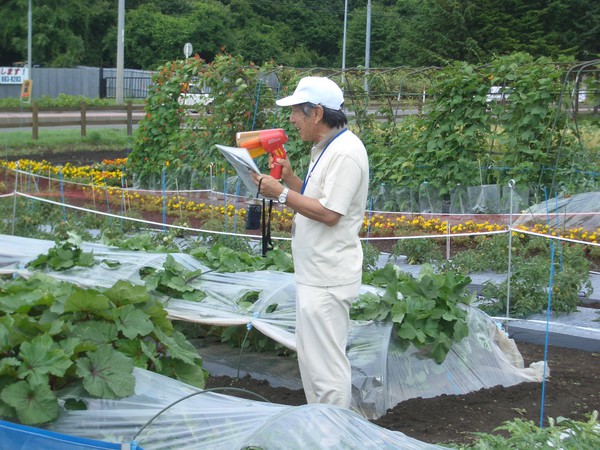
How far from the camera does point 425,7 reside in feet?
119

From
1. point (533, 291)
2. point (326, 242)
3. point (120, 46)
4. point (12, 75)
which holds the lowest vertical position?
point (533, 291)

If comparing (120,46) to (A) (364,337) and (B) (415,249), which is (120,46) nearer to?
(B) (415,249)

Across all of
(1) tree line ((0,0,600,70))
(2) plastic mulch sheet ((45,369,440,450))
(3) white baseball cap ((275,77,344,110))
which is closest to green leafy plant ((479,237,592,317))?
(3) white baseball cap ((275,77,344,110))

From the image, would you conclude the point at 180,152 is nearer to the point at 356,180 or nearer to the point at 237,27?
the point at 356,180

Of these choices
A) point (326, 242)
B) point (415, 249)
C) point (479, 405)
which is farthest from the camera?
point (415, 249)

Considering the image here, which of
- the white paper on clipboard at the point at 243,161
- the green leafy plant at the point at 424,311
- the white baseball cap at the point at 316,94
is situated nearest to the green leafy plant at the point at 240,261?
the green leafy plant at the point at 424,311

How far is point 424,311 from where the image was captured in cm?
500

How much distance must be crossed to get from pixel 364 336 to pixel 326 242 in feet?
3.54

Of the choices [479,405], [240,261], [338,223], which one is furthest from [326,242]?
[240,261]

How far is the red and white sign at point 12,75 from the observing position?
3556 cm

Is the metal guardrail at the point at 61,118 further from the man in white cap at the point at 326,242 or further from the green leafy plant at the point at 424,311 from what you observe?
the man in white cap at the point at 326,242

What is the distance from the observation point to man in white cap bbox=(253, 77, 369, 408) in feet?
13.3

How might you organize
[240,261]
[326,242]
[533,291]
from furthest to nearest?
[533,291], [240,261], [326,242]

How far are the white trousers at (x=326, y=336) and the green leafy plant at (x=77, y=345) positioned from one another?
0.50 metres
